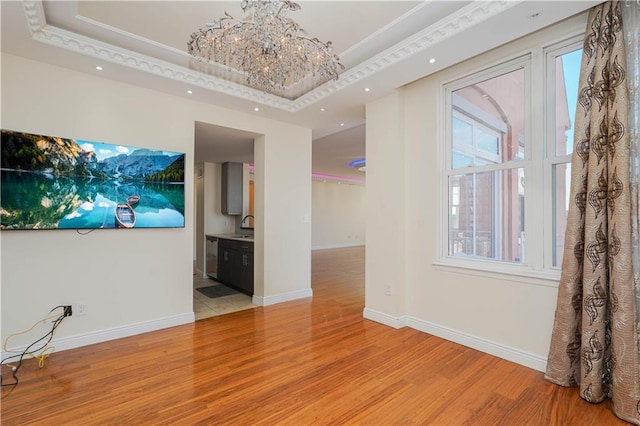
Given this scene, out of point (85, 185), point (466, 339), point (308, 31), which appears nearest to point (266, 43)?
point (308, 31)

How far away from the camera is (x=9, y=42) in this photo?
8.07 ft

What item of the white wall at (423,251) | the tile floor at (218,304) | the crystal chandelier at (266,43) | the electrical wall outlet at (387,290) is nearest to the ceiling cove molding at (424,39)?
the white wall at (423,251)

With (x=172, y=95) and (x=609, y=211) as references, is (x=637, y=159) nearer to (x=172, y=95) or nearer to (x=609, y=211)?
(x=609, y=211)

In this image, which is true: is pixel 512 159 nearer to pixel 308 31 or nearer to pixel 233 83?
pixel 308 31

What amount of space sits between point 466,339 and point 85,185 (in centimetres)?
398

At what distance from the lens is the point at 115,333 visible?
10.1 ft

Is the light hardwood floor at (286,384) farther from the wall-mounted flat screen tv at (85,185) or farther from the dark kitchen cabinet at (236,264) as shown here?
the dark kitchen cabinet at (236,264)

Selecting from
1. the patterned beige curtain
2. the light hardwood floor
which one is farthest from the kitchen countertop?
the patterned beige curtain

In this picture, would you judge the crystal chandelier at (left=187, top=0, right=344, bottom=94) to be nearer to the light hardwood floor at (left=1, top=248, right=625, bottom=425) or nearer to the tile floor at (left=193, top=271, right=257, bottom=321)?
the light hardwood floor at (left=1, top=248, right=625, bottom=425)

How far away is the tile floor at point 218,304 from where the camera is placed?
12.8ft

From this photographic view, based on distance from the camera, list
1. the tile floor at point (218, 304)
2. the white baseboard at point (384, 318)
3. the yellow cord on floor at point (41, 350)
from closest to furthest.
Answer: the yellow cord on floor at point (41, 350) → the white baseboard at point (384, 318) → the tile floor at point (218, 304)

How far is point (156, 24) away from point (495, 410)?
3.88 metres

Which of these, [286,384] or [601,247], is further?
[286,384]

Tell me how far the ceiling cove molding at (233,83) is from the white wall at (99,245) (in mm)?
441
